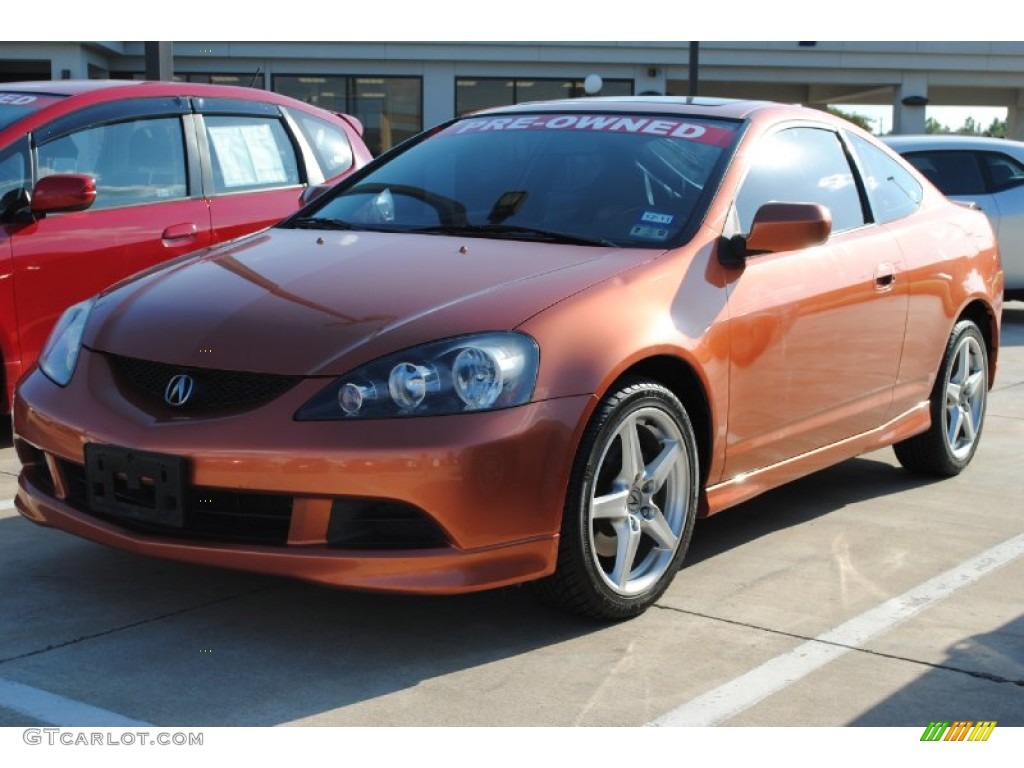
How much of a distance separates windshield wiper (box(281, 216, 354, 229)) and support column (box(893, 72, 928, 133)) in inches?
1081

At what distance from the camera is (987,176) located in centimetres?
1240

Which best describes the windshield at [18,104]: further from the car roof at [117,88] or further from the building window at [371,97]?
the building window at [371,97]

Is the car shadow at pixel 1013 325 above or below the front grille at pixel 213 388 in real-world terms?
below

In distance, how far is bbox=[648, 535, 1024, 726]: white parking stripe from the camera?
11.9ft

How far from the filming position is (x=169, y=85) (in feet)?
24.5

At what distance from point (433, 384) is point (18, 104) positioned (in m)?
3.90

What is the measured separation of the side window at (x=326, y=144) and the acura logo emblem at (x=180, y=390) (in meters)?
4.12

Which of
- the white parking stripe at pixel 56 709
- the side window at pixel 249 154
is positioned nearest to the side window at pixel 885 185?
the side window at pixel 249 154

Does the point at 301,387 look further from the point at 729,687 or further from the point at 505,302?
the point at 729,687

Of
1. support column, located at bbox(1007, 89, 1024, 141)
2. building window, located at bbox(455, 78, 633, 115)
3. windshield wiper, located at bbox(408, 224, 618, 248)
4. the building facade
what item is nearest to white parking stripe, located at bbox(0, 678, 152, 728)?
windshield wiper, located at bbox(408, 224, 618, 248)

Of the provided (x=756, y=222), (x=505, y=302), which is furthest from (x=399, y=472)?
(x=756, y=222)

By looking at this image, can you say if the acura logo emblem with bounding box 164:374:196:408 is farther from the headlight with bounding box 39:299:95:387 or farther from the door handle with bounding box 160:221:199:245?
the door handle with bounding box 160:221:199:245

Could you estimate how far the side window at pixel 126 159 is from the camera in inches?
270

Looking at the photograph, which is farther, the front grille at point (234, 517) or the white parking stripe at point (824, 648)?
the front grille at point (234, 517)
